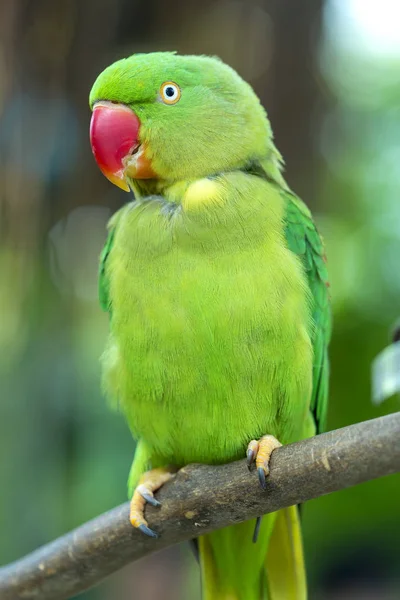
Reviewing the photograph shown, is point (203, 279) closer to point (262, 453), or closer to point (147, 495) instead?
point (262, 453)

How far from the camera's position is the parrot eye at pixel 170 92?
1440mm

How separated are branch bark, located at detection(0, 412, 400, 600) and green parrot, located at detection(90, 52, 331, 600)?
0.17 ft

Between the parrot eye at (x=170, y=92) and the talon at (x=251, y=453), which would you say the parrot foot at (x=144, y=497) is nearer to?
the talon at (x=251, y=453)

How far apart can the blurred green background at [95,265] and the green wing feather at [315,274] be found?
1554 millimetres

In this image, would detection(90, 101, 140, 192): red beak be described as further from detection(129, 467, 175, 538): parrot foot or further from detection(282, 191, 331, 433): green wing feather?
Answer: detection(129, 467, 175, 538): parrot foot

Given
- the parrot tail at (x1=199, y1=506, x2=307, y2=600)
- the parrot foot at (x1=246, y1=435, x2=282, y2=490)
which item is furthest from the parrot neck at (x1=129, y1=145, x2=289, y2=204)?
the parrot tail at (x1=199, y1=506, x2=307, y2=600)

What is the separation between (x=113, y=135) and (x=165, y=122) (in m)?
0.12

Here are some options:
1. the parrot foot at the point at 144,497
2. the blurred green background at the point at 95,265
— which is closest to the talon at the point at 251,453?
the parrot foot at the point at 144,497

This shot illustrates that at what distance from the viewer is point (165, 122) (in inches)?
56.7

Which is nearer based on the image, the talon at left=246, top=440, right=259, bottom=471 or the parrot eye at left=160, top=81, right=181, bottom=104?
the talon at left=246, top=440, right=259, bottom=471

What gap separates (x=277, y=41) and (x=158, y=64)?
5.75 ft

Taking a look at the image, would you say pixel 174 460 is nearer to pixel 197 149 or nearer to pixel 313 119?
pixel 197 149

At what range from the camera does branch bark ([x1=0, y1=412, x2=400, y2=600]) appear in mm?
1049

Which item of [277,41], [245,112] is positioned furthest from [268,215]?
[277,41]
